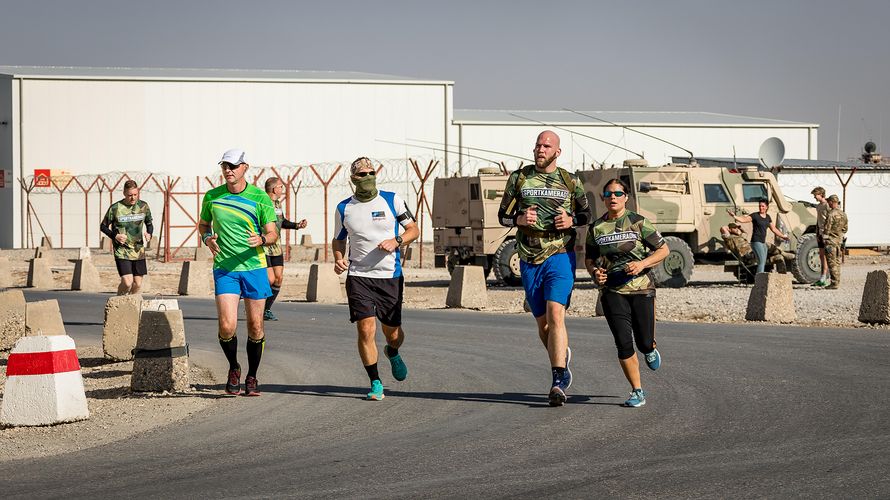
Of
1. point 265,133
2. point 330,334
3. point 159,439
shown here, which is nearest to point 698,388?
point 159,439

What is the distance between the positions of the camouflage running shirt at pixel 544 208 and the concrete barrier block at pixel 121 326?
493 cm

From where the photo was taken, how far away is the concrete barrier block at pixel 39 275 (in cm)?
3038

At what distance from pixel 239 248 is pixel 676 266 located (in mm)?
16317

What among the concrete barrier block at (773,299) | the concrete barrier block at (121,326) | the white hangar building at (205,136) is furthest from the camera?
the white hangar building at (205,136)

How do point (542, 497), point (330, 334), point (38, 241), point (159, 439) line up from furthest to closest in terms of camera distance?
point (38, 241)
point (330, 334)
point (159, 439)
point (542, 497)

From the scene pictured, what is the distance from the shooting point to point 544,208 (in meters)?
9.69

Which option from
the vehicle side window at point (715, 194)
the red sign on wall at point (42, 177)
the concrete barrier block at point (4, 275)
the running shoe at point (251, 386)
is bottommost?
the concrete barrier block at point (4, 275)

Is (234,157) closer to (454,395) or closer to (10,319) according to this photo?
(454,395)

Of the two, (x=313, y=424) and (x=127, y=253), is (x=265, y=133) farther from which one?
(x=313, y=424)

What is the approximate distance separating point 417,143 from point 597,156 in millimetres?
7934

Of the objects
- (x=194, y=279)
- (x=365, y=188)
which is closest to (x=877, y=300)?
(x=365, y=188)

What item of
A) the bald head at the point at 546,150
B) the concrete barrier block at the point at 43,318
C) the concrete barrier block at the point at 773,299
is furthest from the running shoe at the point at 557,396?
the concrete barrier block at the point at 773,299

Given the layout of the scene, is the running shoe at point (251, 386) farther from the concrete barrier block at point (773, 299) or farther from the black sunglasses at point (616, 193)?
the concrete barrier block at point (773, 299)

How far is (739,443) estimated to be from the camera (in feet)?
25.6
